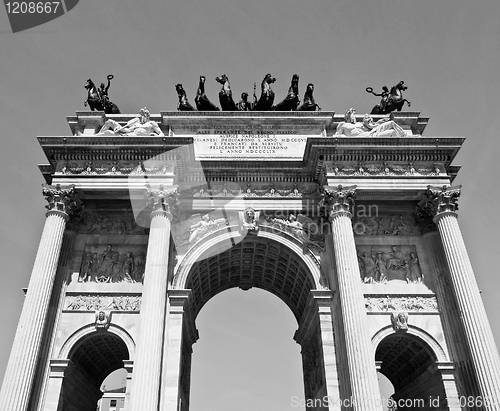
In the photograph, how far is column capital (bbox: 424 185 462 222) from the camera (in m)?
20.6

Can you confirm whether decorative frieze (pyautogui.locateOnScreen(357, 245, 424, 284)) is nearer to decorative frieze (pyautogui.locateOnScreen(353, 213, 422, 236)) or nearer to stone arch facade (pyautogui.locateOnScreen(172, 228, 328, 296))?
decorative frieze (pyautogui.locateOnScreen(353, 213, 422, 236))

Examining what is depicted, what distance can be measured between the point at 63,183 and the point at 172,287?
6.76m

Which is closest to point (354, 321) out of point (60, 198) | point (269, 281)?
point (269, 281)

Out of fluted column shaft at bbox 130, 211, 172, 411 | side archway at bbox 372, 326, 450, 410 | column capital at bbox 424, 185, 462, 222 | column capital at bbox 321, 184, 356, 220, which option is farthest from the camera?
column capital at bbox 424, 185, 462, 222

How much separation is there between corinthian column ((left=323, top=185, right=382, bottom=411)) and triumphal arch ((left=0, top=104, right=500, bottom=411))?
77mm

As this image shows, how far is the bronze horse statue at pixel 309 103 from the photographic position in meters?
25.4

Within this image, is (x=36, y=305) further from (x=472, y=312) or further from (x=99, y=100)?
(x=472, y=312)

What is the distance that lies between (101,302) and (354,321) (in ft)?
34.3

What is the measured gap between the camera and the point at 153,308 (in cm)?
1788

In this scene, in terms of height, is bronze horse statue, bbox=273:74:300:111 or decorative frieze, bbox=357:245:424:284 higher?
bronze horse statue, bbox=273:74:300:111

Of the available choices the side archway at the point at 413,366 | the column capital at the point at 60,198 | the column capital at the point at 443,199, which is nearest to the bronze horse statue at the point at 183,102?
the column capital at the point at 60,198

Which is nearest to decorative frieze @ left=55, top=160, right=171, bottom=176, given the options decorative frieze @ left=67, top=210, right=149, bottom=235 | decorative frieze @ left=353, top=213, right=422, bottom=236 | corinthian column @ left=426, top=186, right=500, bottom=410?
decorative frieze @ left=67, top=210, right=149, bottom=235

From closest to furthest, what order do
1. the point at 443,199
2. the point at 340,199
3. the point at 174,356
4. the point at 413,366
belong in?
the point at 174,356 → the point at 340,199 → the point at 443,199 → the point at 413,366

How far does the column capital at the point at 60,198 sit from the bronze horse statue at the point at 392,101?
1611 cm
